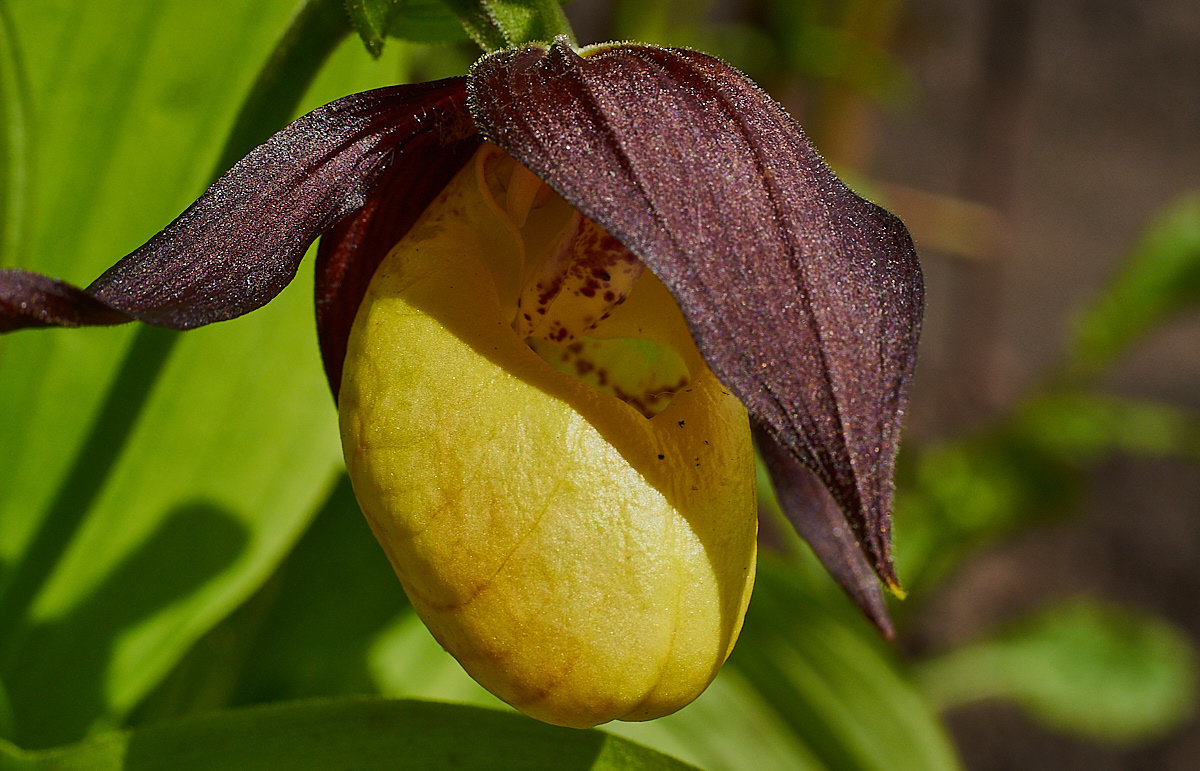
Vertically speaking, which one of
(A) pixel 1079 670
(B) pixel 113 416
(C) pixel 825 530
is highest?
(B) pixel 113 416

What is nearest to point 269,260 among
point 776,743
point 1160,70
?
point 776,743

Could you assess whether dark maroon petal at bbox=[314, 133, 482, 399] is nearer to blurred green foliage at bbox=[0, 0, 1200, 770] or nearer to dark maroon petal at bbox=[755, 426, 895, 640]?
blurred green foliage at bbox=[0, 0, 1200, 770]

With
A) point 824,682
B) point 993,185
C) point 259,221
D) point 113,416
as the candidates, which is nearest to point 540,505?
point 259,221

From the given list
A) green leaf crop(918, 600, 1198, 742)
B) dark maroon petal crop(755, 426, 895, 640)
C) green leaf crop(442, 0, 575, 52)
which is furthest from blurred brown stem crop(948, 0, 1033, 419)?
green leaf crop(442, 0, 575, 52)

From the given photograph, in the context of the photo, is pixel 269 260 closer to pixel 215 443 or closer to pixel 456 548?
pixel 456 548

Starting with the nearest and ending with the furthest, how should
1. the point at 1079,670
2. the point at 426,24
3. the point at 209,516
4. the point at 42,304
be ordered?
the point at 42,304, the point at 426,24, the point at 209,516, the point at 1079,670

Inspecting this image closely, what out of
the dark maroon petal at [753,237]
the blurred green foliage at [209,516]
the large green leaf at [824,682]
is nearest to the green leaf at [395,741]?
the blurred green foliage at [209,516]

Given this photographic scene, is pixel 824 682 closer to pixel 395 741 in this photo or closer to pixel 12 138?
pixel 395 741
